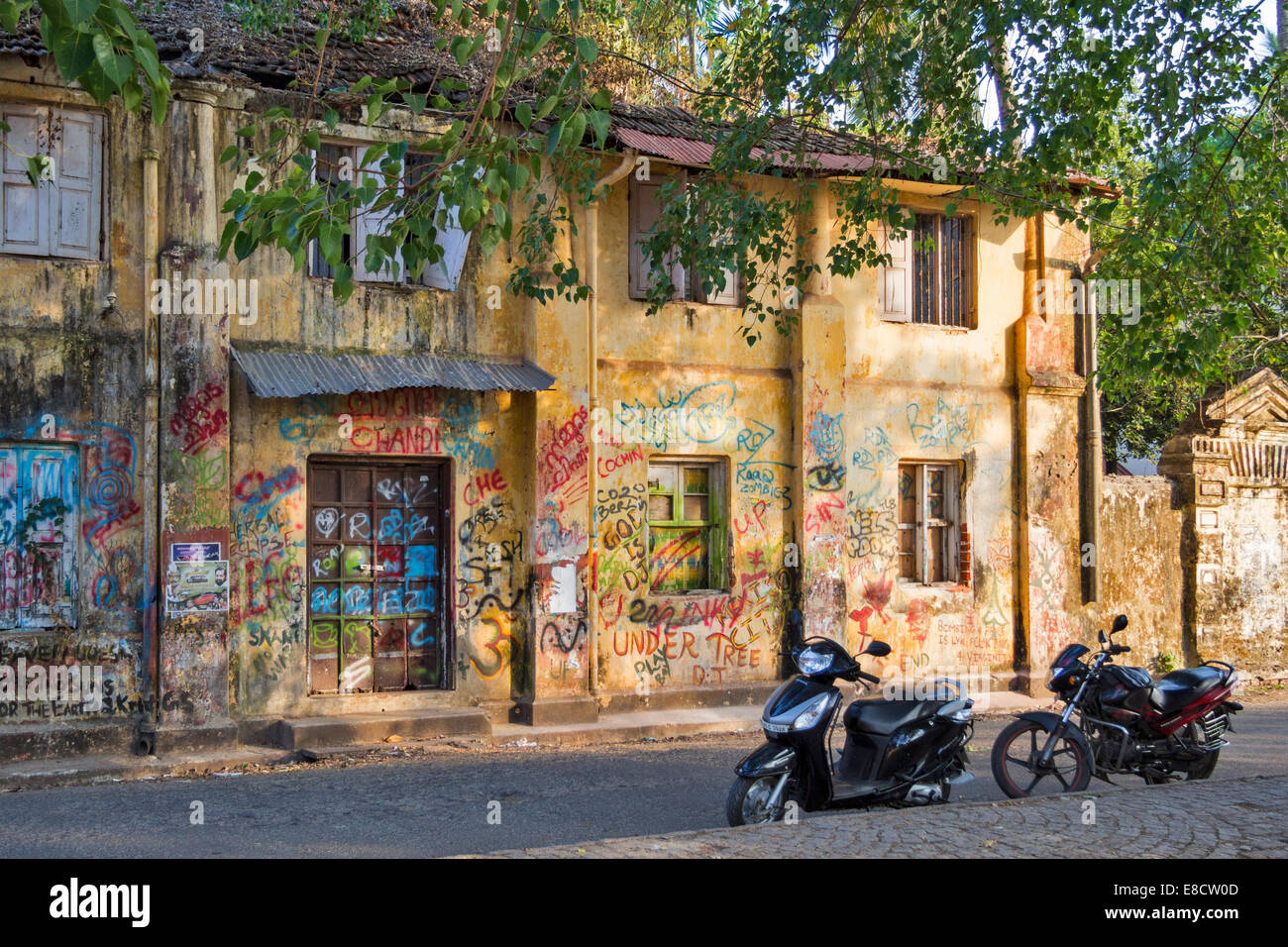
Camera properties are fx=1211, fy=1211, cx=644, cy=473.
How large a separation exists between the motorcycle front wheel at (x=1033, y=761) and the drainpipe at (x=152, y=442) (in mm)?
6575

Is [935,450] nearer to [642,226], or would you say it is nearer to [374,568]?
[642,226]

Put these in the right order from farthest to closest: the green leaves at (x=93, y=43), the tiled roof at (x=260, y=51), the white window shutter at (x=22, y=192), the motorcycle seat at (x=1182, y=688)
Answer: the tiled roof at (x=260, y=51) → the white window shutter at (x=22, y=192) → the motorcycle seat at (x=1182, y=688) → the green leaves at (x=93, y=43)

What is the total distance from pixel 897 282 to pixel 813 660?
7399mm

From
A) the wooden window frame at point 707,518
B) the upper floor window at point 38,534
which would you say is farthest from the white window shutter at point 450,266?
the upper floor window at point 38,534

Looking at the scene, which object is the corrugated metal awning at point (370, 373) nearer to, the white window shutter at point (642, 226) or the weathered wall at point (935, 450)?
the white window shutter at point (642, 226)

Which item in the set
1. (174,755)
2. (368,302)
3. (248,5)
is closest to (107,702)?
(174,755)

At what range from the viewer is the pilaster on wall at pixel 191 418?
32.4ft

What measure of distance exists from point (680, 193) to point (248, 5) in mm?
4577

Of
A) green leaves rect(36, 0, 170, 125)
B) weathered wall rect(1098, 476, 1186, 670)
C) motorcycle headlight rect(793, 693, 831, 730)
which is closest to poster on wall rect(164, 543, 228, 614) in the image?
motorcycle headlight rect(793, 693, 831, 730)

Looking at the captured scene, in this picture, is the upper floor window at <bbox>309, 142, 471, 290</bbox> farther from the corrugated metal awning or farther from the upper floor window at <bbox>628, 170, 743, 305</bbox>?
the upper floor window at <bbox>628, 170, 743, 305</bbox>

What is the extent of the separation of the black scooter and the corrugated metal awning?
4.57 m

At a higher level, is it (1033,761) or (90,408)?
(90,408)

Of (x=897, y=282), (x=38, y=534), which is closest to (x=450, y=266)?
(x=38, y=534)

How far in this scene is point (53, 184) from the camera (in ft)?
32.3
